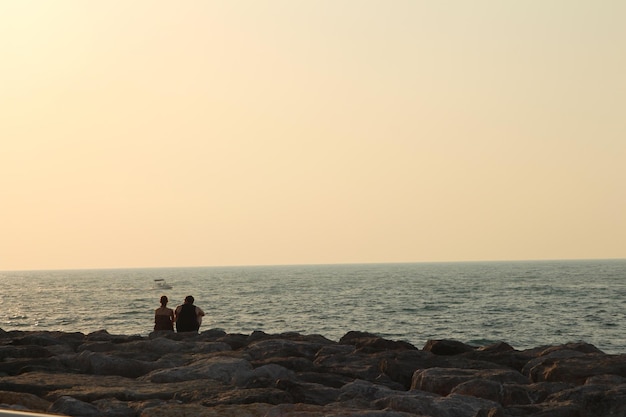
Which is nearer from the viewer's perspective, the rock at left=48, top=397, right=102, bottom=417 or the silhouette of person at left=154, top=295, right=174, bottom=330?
the rock at left=48, top=397, right=102, bottom=417

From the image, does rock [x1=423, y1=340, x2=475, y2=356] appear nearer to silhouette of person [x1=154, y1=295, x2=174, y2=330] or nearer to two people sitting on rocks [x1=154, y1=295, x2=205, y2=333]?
two people sitting on rocks [x1=154, y1=295, x2=205, y2=333]

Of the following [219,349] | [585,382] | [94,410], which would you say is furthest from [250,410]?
[219,349]

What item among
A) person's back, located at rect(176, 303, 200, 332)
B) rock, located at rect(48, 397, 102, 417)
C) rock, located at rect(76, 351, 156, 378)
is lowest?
rock, located at rect(48, 397, 102, 417)

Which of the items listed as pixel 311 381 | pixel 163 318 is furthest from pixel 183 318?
pixel 311 381

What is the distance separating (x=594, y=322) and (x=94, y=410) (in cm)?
4134

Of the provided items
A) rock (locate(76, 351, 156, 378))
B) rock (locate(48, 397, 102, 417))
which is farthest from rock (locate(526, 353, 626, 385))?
rock (locate(48, 397, 102, 417))

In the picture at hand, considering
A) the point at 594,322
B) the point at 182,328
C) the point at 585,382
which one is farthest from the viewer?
the point at 594,322

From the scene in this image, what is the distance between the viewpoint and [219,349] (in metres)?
13.2

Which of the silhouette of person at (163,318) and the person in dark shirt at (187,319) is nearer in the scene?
the person in dark shirt at (187,319)

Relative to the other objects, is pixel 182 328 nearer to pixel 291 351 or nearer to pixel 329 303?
pixel 291 351

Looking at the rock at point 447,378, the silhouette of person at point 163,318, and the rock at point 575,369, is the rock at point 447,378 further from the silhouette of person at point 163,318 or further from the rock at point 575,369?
the silhouette of person at point 163,318

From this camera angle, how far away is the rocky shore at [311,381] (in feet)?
26.9

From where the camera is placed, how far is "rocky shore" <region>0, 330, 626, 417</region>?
8203 millimetres

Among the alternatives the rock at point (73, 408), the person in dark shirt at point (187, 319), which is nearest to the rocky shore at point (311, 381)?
the rock at point (73, 408)
